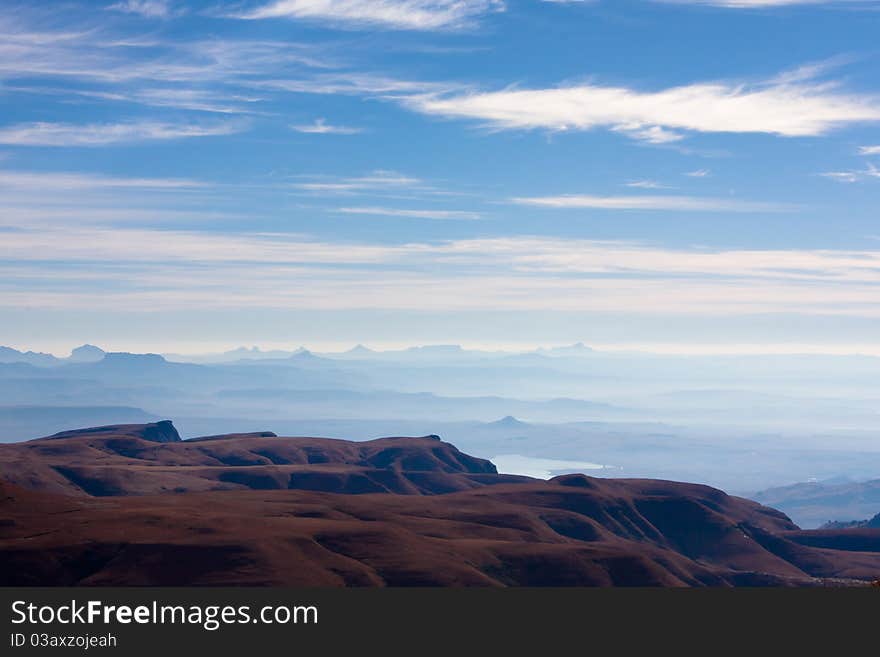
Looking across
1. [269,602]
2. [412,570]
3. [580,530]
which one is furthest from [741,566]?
[269,602]

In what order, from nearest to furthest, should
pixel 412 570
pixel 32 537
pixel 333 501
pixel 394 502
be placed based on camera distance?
1. pixel 32 537
2. pixel 412 570
3. pixel 333 501
4. pixel 394 502

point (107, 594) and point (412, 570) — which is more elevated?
point (107, 594)

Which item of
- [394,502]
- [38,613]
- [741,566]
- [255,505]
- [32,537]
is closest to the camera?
[38,613]

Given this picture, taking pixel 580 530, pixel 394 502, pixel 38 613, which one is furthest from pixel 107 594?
pixel 580 530

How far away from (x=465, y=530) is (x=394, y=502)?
28.9m

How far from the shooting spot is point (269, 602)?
43594 mm

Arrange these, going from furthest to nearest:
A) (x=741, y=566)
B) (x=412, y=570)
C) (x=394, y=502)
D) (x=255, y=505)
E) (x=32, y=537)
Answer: (x=741, y=566), (x=394, y=502), (x=255, y=505), (x=412, y=570), (x=32, y=537)

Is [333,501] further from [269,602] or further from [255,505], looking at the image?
[269,602]

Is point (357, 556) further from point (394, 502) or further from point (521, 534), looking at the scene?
point (394, 502)

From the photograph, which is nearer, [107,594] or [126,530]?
[107,594]

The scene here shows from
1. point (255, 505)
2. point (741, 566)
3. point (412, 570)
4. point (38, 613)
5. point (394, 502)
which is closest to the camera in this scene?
point (38, 613)

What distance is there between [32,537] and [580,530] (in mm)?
107325

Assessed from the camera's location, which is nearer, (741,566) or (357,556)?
(357,556)

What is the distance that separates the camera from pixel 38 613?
Result: 4334cm
